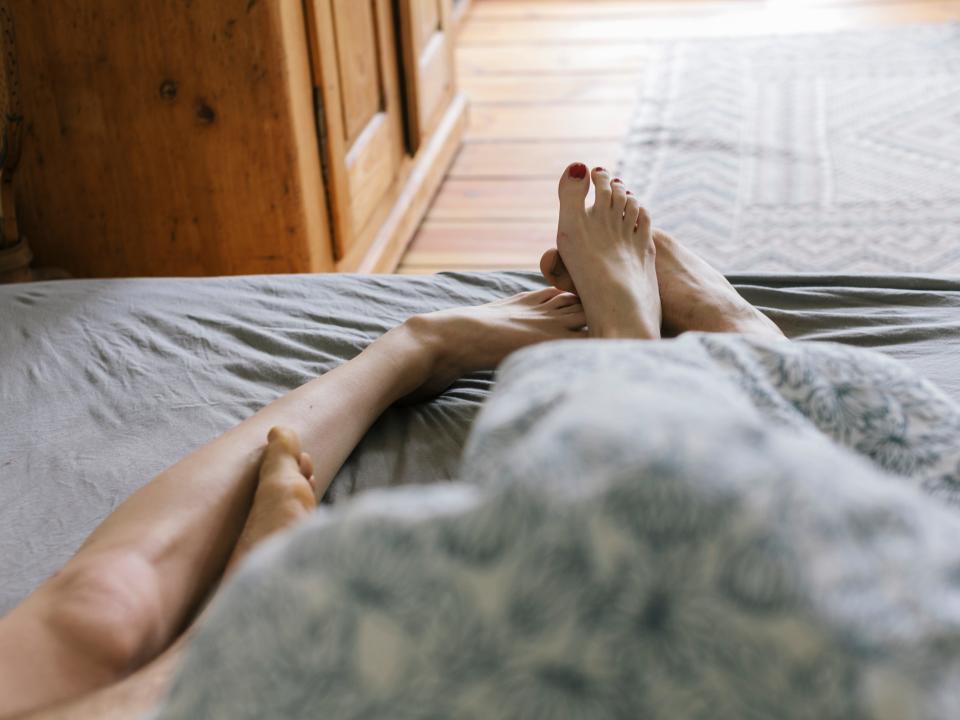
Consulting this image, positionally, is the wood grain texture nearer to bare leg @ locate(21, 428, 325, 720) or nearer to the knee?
bare leg @ locate(21, 428, 325, 720)

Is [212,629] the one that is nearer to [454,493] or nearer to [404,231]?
[454,493]

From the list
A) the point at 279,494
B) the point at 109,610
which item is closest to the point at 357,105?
the point at 279,494

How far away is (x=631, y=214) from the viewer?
48.0 inches

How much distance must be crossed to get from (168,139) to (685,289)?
0.85 m

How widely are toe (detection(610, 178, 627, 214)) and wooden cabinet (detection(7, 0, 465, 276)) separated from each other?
557mm

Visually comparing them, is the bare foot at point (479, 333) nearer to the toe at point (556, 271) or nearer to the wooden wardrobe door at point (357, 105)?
the toe at point (556, 271)

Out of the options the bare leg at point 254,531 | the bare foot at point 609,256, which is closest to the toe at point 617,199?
the bare foot at point 609,256

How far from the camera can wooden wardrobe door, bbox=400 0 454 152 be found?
2.15m

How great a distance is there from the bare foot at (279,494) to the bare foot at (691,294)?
0.43 meters

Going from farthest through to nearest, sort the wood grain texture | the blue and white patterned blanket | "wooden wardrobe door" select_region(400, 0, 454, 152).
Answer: "wooden wardrobe door" select_region(400, 0, 454, 152) → the wood grain texture → the blue and white patterned blanket

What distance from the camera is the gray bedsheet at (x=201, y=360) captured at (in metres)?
0.89

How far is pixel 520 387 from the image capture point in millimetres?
565

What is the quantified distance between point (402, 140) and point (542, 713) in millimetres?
1915

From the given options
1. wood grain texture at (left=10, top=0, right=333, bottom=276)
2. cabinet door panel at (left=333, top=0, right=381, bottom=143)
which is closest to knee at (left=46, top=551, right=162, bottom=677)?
wood grain texture at (left=10, top=0, right=333, bottom=276)
